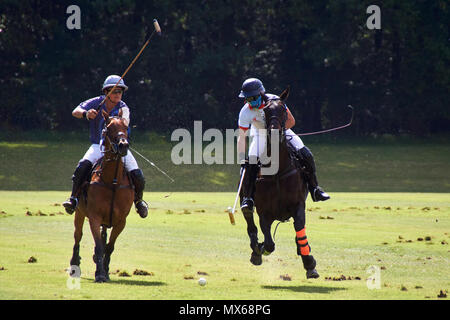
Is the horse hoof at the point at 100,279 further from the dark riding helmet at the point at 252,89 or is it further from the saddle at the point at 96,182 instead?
the dark riding helmet at the point at 252,89

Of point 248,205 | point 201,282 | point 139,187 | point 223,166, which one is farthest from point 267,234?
point 223,166

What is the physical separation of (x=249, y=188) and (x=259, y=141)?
735 millimetres

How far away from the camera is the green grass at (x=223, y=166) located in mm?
37000

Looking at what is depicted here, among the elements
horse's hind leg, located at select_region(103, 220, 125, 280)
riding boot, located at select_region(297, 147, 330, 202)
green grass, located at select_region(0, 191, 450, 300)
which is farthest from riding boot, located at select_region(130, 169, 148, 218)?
riding boot, located at select_region(297, 147, 330, 202)

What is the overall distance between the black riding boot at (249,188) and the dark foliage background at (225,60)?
→ 1369 inches

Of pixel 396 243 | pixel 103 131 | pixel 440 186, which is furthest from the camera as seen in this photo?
pixel 440 186

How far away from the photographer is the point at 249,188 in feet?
48.0

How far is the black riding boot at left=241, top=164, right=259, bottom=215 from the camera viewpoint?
47.7 ft

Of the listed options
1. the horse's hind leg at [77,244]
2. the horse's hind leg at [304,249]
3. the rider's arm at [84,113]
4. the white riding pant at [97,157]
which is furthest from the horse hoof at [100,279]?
the horse's hind leg at [304,249]

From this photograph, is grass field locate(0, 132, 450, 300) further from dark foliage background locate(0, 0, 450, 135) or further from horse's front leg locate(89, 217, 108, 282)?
dark foliage background locate(0, 0, 450, 135)
